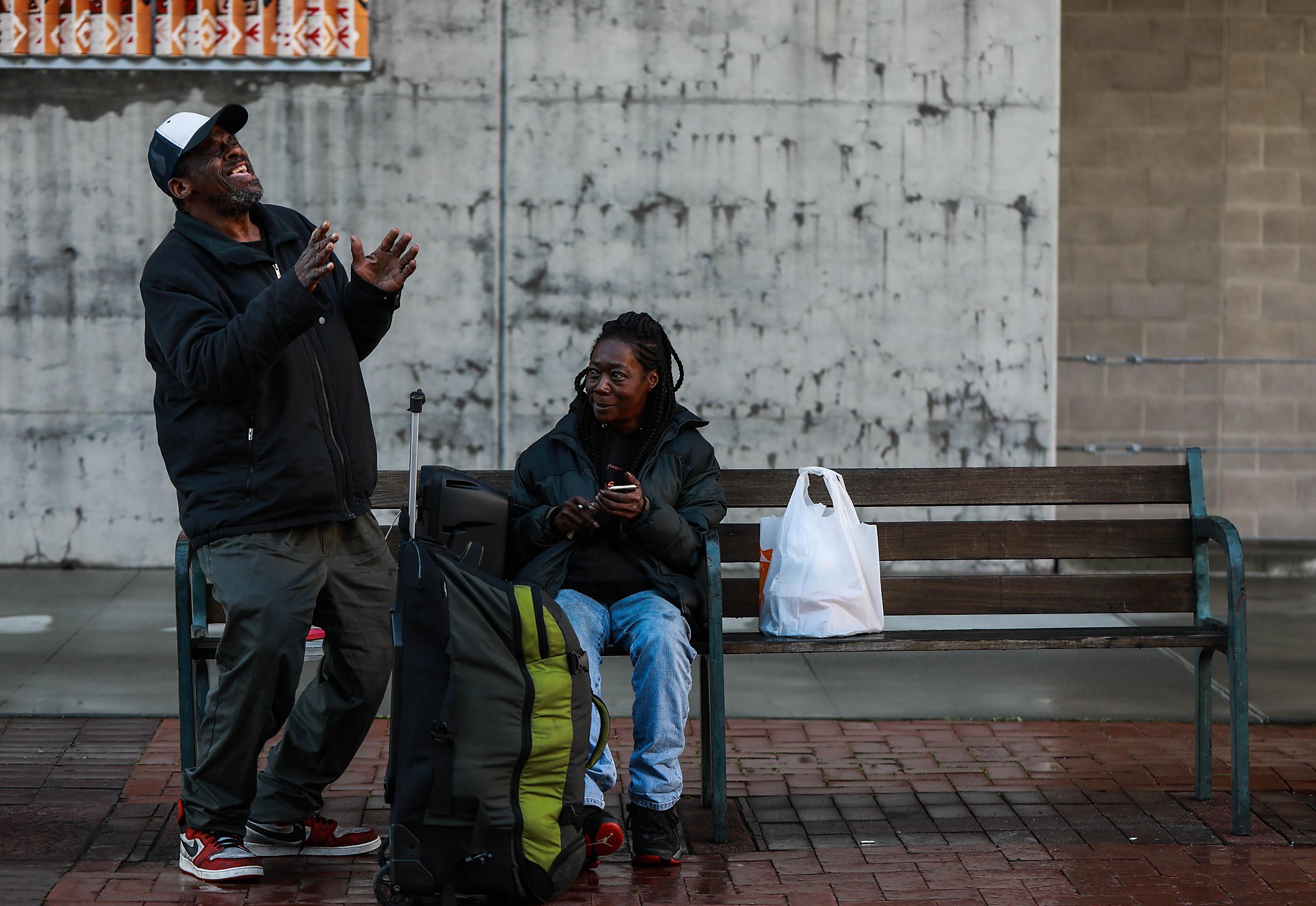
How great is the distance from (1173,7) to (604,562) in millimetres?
6616

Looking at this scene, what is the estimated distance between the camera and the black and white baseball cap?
3.74 m

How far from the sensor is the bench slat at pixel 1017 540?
4574 millimetres

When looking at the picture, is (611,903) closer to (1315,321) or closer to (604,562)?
(604,562)

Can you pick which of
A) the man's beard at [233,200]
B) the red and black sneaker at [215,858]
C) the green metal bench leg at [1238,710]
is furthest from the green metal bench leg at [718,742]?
the man's beard at [233,200]

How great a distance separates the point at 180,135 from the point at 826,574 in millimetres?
2049

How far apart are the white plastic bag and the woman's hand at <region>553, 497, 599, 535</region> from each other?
0.57 meters

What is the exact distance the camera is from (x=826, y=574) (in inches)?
168

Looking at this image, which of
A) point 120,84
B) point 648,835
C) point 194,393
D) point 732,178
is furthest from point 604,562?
point 120,84

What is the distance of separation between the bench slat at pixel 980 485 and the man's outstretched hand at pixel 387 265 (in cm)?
87

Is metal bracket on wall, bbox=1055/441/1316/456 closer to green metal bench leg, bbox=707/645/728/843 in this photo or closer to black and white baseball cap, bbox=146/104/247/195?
green metal bench leg, bbox=707/645/728/843

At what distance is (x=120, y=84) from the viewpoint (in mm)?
7762

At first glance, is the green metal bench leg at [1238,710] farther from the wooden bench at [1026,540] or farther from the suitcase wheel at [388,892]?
the suitcase wheel at [388,892]

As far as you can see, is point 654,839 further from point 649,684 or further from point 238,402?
point 238,402

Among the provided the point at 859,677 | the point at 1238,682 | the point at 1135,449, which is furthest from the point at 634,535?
the point at 1135,449
